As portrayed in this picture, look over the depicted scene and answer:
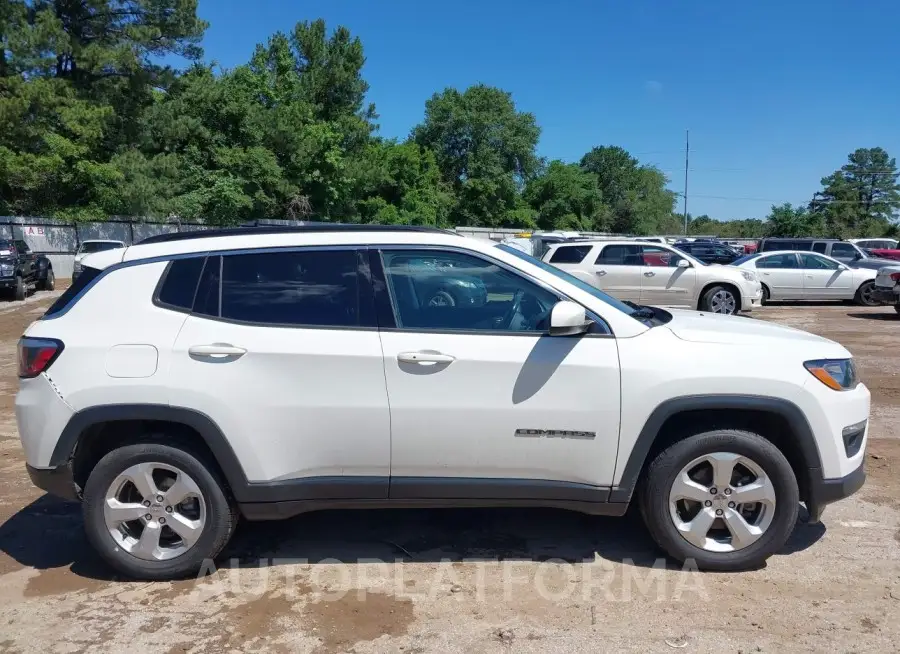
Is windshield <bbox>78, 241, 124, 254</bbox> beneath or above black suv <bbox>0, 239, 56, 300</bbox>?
above

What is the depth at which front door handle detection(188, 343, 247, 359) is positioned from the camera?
3670 mm

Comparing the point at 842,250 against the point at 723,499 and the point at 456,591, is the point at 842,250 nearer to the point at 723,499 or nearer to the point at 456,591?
the point at 723,499

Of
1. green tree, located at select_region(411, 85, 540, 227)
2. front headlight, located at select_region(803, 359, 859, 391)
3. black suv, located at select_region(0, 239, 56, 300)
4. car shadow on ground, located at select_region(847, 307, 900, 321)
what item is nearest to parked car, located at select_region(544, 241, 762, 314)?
car shadow on ground, located at select_region(847, 307, 900, 321)

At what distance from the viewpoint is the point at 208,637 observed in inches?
130

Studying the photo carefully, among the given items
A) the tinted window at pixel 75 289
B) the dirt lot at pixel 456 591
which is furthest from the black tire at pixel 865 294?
the tinted window at pixel 75 289

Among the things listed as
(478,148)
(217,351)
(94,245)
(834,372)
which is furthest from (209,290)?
(478,148)

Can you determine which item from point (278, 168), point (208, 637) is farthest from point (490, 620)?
point (278, 168)

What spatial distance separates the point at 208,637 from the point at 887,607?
322cm

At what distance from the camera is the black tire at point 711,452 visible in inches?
146

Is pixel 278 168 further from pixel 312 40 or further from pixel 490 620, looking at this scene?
pixel 490 620

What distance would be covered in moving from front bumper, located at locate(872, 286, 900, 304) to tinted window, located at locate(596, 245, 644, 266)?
5.25m

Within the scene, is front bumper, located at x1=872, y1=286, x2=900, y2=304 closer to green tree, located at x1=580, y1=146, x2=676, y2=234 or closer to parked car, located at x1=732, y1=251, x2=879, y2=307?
parked car, located at x1=732, y1=251, x2=879, y2=307

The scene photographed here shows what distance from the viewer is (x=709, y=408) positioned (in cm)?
369

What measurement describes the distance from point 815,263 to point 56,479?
17.7 m
